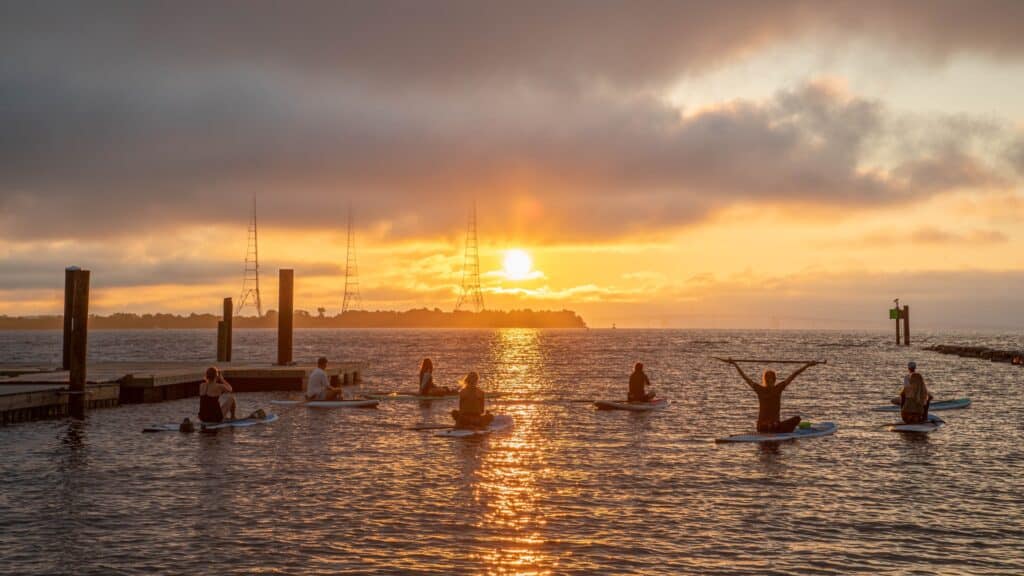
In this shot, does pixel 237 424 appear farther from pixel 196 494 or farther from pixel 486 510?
pixel 486 510

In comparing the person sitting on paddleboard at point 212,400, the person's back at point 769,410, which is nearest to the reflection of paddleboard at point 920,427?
the person's back at point 769,410

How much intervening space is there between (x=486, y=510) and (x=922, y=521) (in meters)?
8.77

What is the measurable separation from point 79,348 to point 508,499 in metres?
21.8

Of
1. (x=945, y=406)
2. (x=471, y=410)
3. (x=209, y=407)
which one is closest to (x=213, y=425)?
(x=209, y=407)

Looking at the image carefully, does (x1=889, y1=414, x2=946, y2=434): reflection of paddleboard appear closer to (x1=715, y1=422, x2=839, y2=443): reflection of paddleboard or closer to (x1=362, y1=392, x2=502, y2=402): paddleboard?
(x1=715, y1=422, x2=839, y2=443): reflection of paddleboard

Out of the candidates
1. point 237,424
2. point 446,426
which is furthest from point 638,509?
point 237,424

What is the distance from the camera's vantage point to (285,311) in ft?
173

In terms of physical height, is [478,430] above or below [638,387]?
below

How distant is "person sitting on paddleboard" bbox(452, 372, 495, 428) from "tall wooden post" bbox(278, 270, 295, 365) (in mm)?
23851

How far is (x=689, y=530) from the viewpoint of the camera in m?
16.8

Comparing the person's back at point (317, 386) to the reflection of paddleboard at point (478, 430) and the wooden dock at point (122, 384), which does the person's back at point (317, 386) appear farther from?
the reflection of paddleboard at point (478, 430)

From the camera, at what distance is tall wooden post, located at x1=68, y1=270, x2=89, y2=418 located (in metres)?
33.4

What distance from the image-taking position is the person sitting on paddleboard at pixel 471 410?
30156 millimetres

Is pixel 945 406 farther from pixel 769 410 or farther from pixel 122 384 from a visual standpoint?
pixel 122 384
